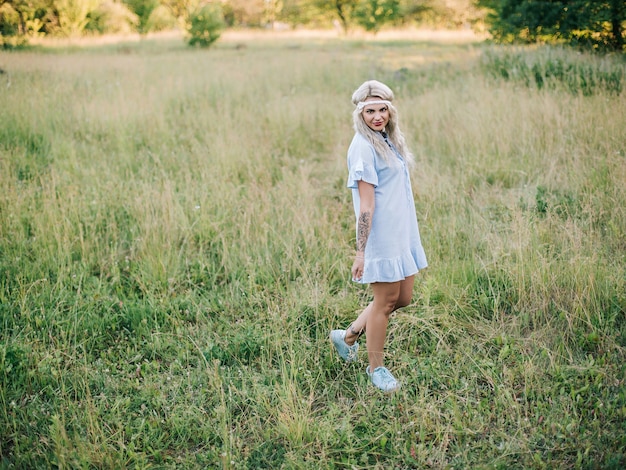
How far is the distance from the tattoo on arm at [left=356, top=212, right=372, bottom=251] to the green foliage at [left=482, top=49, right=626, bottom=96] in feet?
21.8

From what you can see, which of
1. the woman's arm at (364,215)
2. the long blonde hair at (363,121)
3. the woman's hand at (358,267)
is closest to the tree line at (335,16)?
the long blonde hair at (363,121)

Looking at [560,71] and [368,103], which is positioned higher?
[560,71]

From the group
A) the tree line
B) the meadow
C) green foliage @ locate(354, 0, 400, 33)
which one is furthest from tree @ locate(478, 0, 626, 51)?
green foliage @ locate(354, 0, 400, 33)

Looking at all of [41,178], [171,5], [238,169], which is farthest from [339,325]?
[171,5]

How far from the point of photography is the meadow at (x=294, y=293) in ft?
9.39

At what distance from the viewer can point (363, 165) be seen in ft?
9.15

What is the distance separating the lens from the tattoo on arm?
9.32 ft

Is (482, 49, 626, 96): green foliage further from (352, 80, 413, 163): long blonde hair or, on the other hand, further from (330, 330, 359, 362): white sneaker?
(330, 330, 359, 362): white sneaker

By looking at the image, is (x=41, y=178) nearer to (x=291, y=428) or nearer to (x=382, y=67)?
(x=291, y=428)

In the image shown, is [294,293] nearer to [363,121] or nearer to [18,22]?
[363,121]

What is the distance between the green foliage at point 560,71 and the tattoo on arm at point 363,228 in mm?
6639

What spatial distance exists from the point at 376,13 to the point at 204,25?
14.1 metres

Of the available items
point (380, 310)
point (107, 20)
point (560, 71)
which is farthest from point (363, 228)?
point (107, 20)

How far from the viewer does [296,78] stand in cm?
1160
